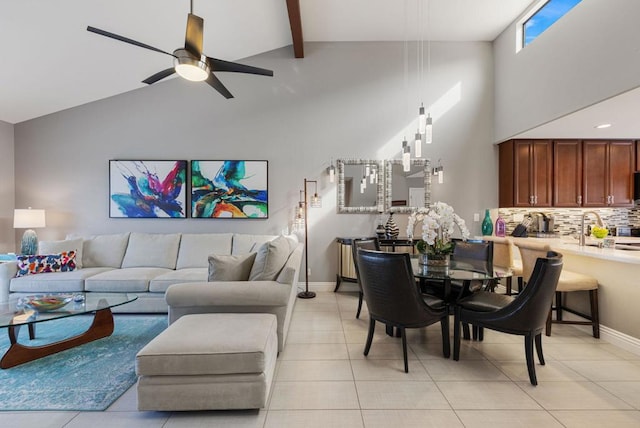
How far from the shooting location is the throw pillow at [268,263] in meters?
2.59

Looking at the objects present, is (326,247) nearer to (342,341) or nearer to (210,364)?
(342,341)

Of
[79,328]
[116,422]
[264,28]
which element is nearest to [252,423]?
[116,422]

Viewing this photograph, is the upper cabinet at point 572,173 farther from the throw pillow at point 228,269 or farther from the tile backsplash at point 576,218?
the throw pillow at point 228,269

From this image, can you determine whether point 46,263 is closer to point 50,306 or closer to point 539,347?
point 50,306

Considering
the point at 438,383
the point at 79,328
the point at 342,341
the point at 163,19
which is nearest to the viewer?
the point at 438,383

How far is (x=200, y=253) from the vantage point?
4164 millimetres

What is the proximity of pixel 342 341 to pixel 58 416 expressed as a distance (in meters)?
2.05

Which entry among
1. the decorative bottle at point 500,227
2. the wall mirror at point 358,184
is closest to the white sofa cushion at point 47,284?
the wall mirror at point 358,184

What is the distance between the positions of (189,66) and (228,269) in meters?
1.63

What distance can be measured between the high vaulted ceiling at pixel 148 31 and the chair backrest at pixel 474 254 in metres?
3.03

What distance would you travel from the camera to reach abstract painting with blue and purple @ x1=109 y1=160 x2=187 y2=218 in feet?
15.0

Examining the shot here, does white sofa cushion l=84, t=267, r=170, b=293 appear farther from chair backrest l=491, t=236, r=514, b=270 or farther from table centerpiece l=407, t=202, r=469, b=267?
chair backrest l=491, t=236, r=514, b=270

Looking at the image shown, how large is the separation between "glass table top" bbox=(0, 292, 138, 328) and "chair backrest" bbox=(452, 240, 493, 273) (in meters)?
3.26

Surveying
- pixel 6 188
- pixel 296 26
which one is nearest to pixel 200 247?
pixel 6 188
